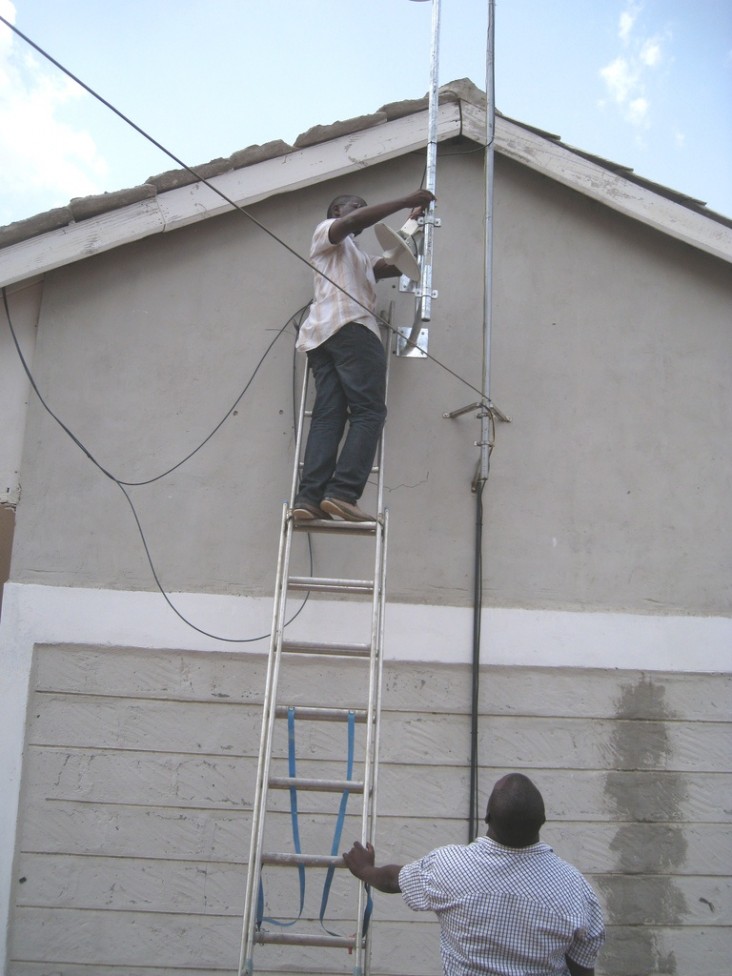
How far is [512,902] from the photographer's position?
8.36 feet

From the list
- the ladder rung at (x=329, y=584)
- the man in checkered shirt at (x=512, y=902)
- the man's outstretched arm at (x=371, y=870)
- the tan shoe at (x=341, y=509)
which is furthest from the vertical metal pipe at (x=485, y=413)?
the man in checkered shirt at (x=512, y=902)

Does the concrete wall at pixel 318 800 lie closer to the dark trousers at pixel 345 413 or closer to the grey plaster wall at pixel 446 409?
the grey plaster wall at pixel 446 409

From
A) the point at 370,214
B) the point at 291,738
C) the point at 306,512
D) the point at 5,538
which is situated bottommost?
the point at 291,738

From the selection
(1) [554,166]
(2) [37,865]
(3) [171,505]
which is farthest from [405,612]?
(1) [554,166]

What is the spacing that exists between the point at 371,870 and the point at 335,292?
2666mm

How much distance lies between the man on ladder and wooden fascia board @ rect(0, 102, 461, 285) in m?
0.42

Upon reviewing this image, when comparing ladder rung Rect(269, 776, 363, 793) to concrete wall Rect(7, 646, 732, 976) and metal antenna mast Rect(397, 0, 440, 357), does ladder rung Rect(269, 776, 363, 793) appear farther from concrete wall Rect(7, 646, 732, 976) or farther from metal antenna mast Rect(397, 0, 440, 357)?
metal antenna mast Rect(397, 0, 440, 357)

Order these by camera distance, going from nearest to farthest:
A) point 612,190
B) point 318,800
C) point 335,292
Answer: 1. point 318,800
2. point 335,292
3. point 612,190

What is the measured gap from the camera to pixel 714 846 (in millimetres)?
4414

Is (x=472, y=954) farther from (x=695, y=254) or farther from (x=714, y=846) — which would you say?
(x=695, y=254)

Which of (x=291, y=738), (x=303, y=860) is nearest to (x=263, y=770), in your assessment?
(x=303, y=860)

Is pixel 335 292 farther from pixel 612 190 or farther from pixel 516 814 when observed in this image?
pixel 516 814

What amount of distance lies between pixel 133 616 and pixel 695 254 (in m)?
3.73

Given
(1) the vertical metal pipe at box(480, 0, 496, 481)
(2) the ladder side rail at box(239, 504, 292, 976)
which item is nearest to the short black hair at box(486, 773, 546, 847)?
(2) the ladder side rail at box(239, 504, 292, 976)
